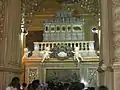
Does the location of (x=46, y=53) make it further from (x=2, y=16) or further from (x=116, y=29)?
(x=116, y=29)

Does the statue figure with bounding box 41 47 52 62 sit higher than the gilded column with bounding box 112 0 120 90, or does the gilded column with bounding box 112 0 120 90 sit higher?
the gilded column with bounding box 112 0 120 90

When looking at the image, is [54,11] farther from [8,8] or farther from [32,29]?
[8,8]

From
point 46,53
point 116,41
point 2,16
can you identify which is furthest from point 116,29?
point 46,53

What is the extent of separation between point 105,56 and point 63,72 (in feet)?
25.7

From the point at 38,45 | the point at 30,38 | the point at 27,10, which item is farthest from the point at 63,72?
the point at 27,10

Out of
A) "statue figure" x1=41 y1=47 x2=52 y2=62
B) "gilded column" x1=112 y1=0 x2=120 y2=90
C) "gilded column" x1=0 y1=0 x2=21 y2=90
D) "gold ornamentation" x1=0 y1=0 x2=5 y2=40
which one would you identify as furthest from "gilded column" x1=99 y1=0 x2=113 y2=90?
"statue figure" x1=41 y1=47 x2=52 y2=62

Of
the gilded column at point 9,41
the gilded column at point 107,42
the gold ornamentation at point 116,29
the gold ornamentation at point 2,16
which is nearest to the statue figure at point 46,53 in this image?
the gilded column at point 9,41

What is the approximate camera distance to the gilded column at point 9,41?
8.09 m

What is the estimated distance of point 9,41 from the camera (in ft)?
27.7

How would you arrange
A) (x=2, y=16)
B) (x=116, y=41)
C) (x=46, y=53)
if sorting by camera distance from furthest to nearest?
1. (x=46, y=53)
2. (x=2, y=16)
3. (x=116, y=41)

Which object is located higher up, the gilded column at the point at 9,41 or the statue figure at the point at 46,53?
the gilded column at the point at 9,41

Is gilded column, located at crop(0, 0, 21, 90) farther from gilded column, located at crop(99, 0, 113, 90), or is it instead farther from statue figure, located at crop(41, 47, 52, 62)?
statue figure, located at crop(41, 47, 52, 62)

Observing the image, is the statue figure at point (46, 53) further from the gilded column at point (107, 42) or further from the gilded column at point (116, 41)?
the gilded column at point (116, 41)

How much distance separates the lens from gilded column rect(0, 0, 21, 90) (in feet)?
26.5
